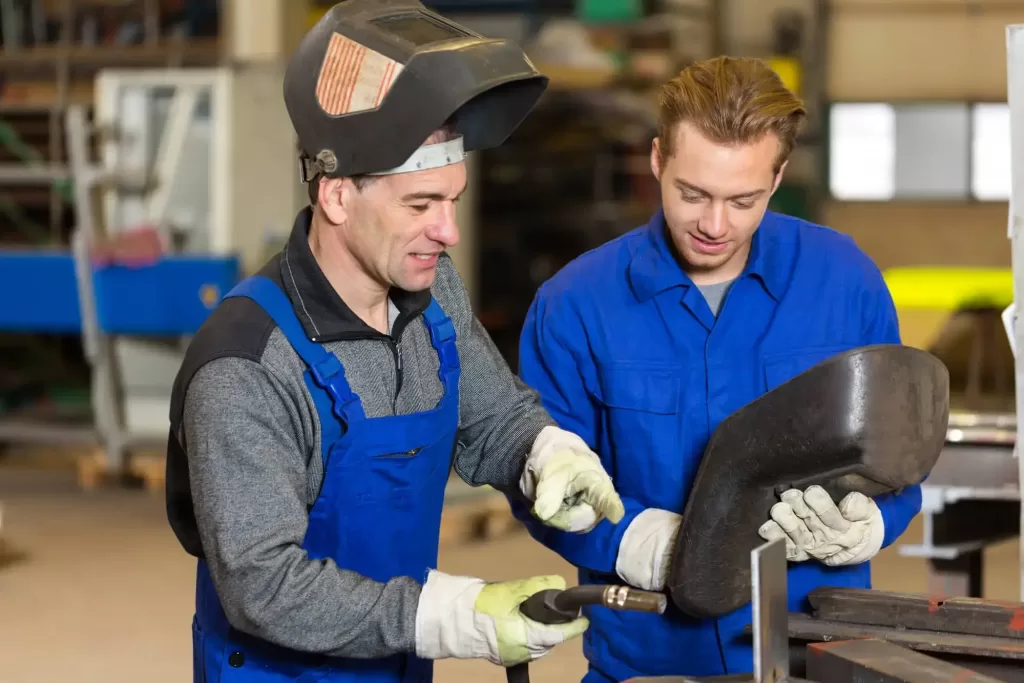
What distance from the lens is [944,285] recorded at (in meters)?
4.23

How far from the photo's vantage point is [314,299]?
5.29 feet

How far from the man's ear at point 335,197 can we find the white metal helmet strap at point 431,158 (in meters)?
0.05

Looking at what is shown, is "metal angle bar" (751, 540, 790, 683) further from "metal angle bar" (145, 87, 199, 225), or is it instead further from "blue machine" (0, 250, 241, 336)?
"metal angle bar" (145, 87, 199, 225)

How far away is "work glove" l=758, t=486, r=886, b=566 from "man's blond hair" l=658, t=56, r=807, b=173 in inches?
19.1

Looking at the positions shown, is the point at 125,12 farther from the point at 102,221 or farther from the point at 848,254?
the point at 848,254

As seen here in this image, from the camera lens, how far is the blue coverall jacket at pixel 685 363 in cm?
190

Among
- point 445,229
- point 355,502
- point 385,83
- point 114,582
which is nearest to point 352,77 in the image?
point 385,83

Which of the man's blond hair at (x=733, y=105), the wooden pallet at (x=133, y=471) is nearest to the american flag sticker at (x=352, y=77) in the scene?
the man's blond hair at (x=733, y=105)

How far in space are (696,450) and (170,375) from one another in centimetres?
485

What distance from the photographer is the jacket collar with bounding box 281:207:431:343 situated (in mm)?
1597

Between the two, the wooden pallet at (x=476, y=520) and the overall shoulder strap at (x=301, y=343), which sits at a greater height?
the overall shoulder strap at (x=301, y=343)

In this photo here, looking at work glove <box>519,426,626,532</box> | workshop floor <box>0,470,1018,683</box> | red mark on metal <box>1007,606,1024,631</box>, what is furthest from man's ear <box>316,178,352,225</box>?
workshop floor <box>0,470,1018,683</box>

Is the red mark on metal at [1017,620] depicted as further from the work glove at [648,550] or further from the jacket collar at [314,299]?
the jacket collar at [314,299]

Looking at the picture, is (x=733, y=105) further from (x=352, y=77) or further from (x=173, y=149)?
(x=173, y=149)
